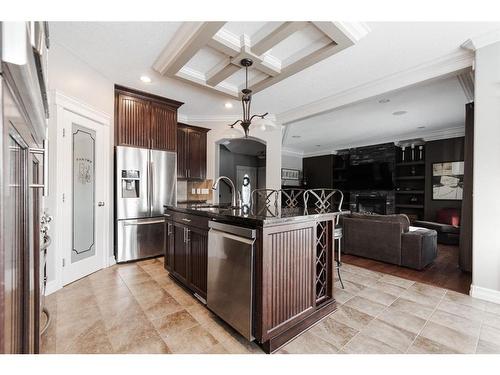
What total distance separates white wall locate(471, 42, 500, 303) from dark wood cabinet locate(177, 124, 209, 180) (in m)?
4.27

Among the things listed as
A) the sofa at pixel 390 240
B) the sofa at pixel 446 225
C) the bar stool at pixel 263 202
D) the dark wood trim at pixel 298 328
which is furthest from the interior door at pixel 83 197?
the sofa at pixel 446 225

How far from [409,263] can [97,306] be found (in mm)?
3881

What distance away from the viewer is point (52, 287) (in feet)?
7.77

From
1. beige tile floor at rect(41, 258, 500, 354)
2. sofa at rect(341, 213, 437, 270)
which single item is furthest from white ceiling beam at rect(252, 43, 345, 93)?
beige tile floor at rect(41, 258, 500, 354)

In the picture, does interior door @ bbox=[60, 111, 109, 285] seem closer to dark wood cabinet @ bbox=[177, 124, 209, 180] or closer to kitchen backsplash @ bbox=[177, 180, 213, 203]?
dark wood cabinet @ bbox=[177, 124, 209, 180]

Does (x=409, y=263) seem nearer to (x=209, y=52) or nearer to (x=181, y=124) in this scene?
(x=209, y=52)

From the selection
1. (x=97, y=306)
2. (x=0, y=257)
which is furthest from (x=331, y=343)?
(x=97, y=306)

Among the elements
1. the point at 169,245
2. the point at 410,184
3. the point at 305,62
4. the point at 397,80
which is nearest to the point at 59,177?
the point at 169,245

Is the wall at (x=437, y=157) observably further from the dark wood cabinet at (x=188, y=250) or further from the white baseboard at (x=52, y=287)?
the white baseboard at (x=52, y=287)

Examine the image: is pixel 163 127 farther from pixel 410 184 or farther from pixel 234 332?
pixel 410 184

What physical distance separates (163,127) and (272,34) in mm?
2410

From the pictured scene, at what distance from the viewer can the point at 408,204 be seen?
651cm

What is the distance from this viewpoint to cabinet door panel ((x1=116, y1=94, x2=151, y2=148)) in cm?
331

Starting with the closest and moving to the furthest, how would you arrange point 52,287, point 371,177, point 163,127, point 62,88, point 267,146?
point 52,287 < point 62,88 < point 163,127 < point 267,146 < point 371,177
